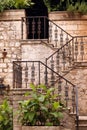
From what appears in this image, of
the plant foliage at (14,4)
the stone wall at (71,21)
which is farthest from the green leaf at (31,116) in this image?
the plant foliage at (14,4)

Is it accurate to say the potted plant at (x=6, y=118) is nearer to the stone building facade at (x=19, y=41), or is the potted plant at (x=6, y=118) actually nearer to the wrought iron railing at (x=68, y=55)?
the wrought iron railing at (x=68, y=55)

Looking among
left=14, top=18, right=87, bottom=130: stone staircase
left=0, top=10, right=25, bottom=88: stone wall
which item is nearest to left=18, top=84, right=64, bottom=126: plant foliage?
left=14, top=18, right=87, bottom=130: stone staircase

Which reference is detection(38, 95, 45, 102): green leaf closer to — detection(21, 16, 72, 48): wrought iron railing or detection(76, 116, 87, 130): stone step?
detection(76, 116, 87, 130): stone step

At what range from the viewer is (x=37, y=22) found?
15.2m

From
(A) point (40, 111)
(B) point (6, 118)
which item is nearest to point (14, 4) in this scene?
(B) point (6, 118)

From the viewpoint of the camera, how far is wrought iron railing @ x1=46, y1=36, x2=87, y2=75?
1318 cm

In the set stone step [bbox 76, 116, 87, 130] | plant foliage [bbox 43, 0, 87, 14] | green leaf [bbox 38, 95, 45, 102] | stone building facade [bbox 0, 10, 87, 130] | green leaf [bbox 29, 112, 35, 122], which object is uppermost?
plant foliage [bbox 43, 0, 87, 14]

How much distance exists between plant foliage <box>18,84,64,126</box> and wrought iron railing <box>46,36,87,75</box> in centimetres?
281

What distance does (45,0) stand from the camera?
14.9 m

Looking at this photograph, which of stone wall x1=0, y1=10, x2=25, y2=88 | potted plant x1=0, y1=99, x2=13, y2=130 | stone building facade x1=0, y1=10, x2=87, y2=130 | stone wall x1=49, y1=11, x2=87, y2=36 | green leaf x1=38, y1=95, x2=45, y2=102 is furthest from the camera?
stone wall x1=49, y1=11, x2=87, y2=36

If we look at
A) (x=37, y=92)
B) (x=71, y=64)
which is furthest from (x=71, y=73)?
(x=37, y=92)

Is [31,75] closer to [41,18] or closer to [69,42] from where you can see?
[69,42]

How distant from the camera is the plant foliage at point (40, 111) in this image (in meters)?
9.89

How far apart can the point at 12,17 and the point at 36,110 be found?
204 inches
